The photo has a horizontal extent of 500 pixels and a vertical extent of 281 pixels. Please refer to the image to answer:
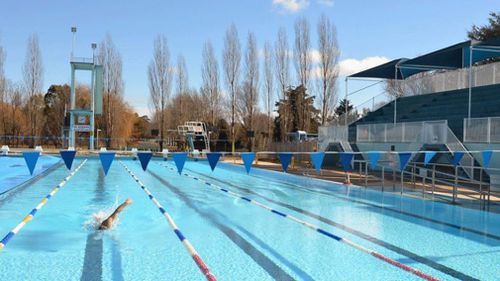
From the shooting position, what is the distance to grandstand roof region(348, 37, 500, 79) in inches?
781

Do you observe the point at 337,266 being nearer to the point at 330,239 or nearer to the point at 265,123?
the point at 330,239

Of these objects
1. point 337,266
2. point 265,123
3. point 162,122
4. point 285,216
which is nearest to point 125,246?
point 337,266

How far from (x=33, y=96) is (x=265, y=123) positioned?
21859 millimetres

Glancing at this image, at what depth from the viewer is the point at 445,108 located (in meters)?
23.9

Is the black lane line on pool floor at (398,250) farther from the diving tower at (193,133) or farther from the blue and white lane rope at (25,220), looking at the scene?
the diving tower at (193,133)

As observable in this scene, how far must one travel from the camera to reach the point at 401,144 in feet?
64.9

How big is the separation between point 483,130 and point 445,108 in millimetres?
8447

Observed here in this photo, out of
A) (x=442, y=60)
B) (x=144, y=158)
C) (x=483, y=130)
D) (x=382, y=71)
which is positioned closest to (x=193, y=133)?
A: (x=382, y=71)

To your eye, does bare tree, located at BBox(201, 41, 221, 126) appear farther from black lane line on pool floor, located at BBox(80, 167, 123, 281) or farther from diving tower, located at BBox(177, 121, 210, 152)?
black lane line on pool floor, located at BBox(80, 167, 123, 281)

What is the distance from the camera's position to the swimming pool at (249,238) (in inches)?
236

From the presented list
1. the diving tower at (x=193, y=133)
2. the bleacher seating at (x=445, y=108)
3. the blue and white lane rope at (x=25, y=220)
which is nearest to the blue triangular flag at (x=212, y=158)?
the blue and white lane rope at (x=25, y=220)

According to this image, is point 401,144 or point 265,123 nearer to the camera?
point 401,144

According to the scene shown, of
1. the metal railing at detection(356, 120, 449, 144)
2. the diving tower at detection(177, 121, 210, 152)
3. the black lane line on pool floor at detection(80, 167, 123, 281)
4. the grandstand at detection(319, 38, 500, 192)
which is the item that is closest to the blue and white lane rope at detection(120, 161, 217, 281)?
the black lane line on pool floor at detection(80, 167, 123, 281)

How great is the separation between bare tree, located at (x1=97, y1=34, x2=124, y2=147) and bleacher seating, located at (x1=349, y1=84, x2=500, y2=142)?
84.1 feet
